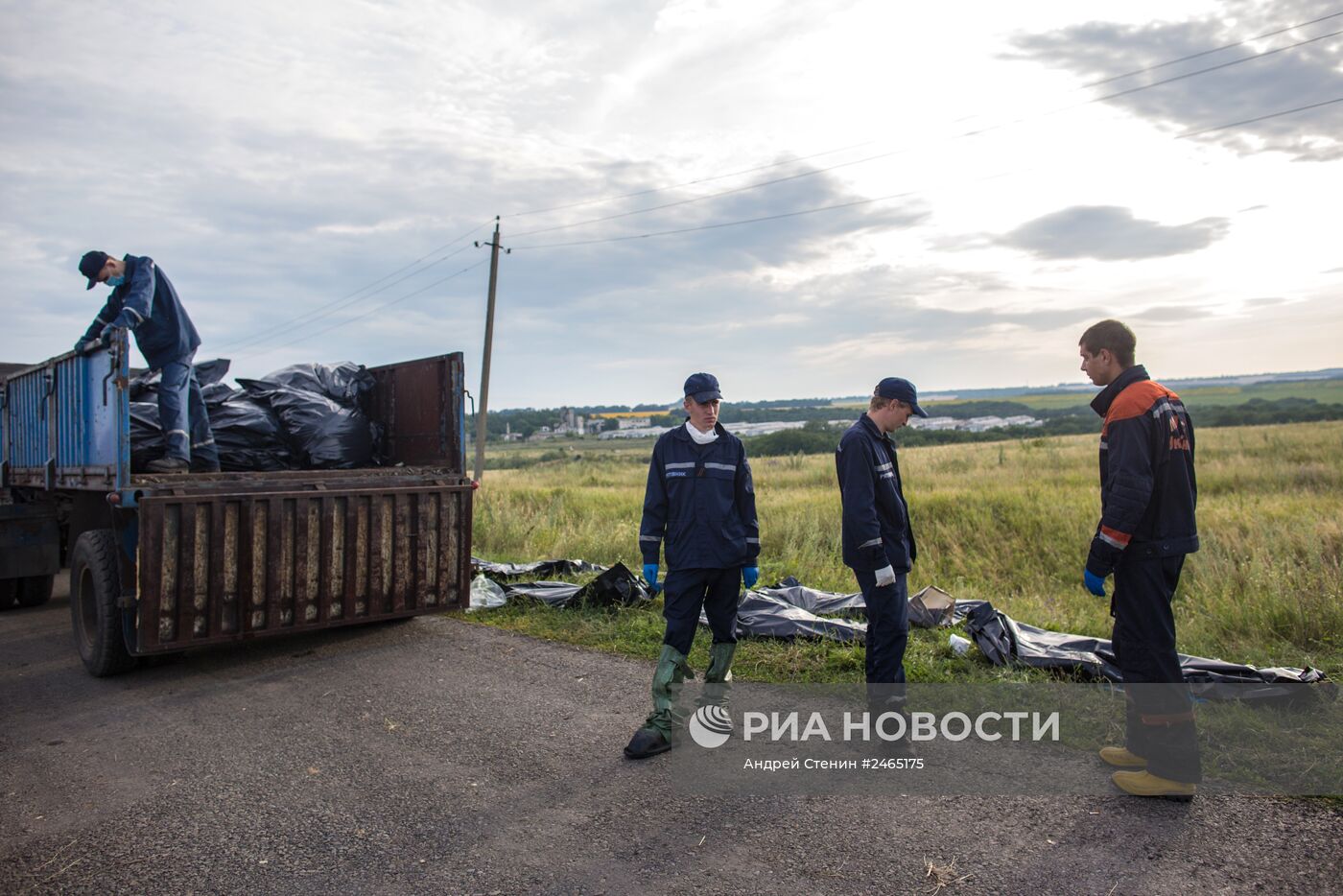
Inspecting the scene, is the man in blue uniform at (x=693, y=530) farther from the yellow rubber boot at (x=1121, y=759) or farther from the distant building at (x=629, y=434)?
the distant building at (x=629, y=434)

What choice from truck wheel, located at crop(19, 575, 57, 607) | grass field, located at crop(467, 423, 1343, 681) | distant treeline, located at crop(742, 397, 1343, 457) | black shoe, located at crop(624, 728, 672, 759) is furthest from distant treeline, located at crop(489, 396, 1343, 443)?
black shoe, located at crop(624, 728, 672, 759)

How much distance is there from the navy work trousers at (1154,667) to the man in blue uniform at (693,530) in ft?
5.23

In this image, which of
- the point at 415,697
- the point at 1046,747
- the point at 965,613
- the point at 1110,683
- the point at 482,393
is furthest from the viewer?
the point at 482,393

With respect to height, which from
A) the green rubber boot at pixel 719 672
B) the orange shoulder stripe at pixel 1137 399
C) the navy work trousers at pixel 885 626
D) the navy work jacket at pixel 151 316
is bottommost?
the green rubber boot at pixel 719 672

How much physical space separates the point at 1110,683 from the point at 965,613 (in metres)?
1.53

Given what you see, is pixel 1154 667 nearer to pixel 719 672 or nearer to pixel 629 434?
pixel 719 672

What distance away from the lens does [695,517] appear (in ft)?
13.8

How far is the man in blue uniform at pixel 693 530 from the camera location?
418cm

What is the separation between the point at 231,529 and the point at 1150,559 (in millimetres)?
5139

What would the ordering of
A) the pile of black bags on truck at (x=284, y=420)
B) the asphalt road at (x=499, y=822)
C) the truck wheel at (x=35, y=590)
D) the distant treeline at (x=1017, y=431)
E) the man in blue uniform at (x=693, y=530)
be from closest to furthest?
1. the asphalt road at (x=499, y=822)
2. the man in blue uniform at (x=693, y=530)
3. the pile of black bags on truck at (x=284, y=420)
4. the truck wheel at (x=35, y=590)
5. the distant treeline at (x=1017, y=431)

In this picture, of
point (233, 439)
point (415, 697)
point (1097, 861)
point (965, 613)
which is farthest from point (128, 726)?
point (965, 613)

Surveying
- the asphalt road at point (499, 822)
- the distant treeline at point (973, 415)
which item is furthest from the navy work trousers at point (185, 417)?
the distant treeline at point (973, 415)

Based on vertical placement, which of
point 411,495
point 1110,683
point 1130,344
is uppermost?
point 1130,344

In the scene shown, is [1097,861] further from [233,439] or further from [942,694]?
[233,439]
